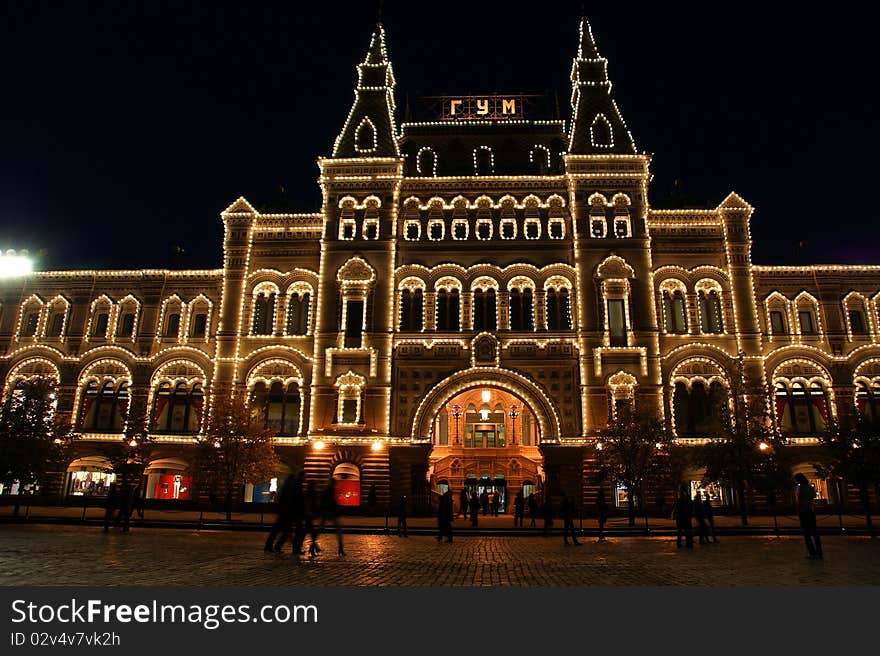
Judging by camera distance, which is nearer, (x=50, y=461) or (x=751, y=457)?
(x=751, y=457)

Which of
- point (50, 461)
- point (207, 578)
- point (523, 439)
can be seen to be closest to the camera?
point (207, 578)

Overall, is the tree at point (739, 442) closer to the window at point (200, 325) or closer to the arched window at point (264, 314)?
the arched window at point (264, 314)

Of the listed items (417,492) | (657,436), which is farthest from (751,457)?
(417,492)

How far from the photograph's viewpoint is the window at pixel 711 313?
3809 cm

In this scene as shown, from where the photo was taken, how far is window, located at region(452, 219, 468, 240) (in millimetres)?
40156

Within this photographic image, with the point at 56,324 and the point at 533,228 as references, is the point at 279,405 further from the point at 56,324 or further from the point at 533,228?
the point at 533,228

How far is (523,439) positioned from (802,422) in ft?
63.3

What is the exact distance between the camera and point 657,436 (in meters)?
31.3

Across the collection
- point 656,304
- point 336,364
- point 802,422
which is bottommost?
point 802,422

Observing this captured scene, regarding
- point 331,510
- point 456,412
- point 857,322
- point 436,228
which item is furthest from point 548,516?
point 857,322

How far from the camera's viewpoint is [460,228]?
40.2 metres

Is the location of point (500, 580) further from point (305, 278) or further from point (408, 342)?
point (305, 278)

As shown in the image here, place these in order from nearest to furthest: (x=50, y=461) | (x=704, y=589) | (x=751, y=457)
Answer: (x=704, y=589), (x=751, y=457), (x=50, y=461)

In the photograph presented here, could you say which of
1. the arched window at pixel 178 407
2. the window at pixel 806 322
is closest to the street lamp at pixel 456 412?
the arched window at pixel 178 407
